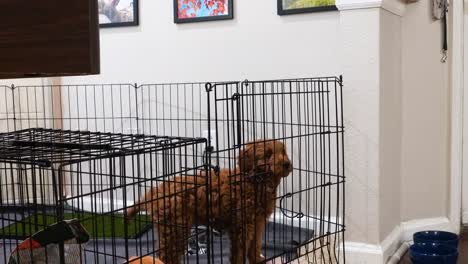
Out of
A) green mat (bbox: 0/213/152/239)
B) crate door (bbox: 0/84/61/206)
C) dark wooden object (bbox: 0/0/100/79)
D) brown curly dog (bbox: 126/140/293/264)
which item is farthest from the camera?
crate door (bbox: 0/84/61/206)

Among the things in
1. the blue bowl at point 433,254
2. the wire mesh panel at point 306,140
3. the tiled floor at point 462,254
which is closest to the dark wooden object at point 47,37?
the blue bowl at point 433,254

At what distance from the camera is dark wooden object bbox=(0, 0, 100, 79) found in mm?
506

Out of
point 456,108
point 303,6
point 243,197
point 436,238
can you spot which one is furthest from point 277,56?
point 436,238

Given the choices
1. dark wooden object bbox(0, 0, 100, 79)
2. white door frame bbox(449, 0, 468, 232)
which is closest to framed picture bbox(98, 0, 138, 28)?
white door frame bbox(449, 0, 468, 232)

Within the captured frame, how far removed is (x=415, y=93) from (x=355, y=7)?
0.69m

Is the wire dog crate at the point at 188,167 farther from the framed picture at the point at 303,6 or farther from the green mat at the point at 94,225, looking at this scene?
the framed picture at the point at 303,6

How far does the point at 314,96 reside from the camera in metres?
2.98

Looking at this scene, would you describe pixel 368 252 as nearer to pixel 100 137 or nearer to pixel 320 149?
pixel 320 149

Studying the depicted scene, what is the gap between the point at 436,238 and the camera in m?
2.64

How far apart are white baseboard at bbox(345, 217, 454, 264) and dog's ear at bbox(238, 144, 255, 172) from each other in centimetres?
69

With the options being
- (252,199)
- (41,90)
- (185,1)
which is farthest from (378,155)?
(41,90)

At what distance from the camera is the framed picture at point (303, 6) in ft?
9.69

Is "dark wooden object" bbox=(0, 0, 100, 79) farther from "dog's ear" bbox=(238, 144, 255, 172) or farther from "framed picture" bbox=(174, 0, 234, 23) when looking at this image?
"framed picture" bbox=(174, 0, 234, 23)

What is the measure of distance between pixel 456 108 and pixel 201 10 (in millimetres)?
1591
